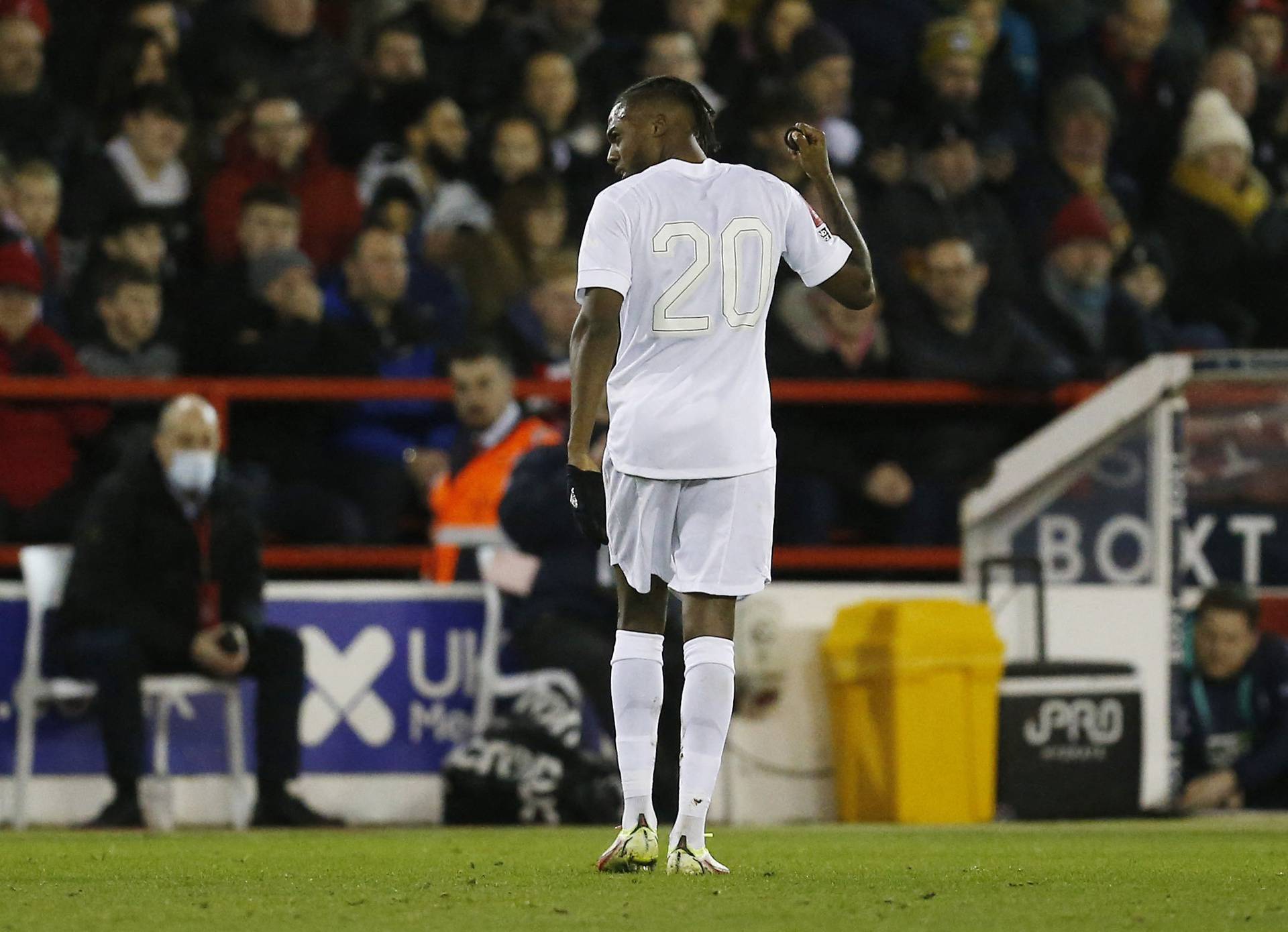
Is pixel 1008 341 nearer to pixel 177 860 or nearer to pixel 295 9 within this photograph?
pixel 295 9

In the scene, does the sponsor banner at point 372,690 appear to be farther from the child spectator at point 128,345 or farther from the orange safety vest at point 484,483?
the child spectator at point 128,345

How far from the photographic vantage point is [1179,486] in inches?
428

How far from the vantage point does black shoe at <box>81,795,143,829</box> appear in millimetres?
9469

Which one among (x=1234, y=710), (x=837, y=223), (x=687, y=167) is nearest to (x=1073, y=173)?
(x=1234, y=710)

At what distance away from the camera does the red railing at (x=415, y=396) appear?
10375 mm

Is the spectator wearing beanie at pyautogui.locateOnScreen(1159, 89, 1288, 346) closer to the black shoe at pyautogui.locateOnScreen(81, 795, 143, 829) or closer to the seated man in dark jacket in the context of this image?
the seated man in dark jacket

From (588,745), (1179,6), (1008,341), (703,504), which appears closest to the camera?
(703,504)

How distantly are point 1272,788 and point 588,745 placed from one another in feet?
10.4

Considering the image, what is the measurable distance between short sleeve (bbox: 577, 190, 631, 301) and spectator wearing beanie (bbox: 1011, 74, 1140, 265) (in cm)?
751

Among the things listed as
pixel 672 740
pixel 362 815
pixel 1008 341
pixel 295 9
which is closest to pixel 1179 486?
pixel 1008 341

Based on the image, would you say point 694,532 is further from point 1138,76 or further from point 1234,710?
point 1138,76

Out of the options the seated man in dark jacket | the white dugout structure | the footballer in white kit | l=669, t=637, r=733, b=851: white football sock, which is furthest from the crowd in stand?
l=669, t=637, r=733, b=851: white football sock

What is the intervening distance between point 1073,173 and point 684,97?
801 centimetres

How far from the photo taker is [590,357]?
5848 mm
